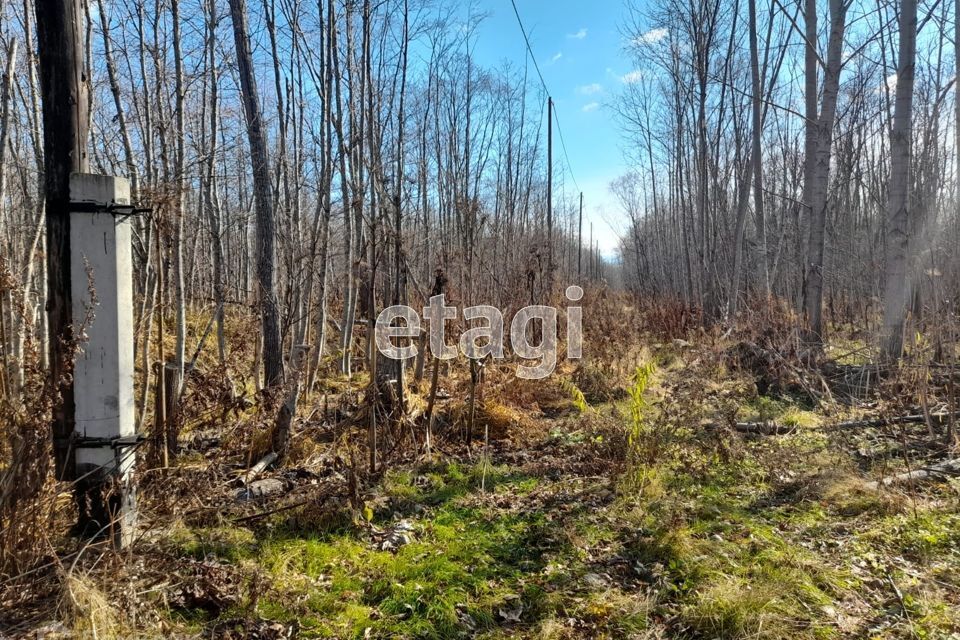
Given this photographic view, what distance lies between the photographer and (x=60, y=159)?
7.88 feet

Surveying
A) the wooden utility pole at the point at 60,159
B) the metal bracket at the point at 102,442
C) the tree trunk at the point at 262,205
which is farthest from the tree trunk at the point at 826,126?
the wooden utility pole at the point at 60,159

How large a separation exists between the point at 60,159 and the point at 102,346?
93cm

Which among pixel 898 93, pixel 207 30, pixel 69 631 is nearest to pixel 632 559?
pixel 69 631

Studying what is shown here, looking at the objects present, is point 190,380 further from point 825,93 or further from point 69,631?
point 825,93

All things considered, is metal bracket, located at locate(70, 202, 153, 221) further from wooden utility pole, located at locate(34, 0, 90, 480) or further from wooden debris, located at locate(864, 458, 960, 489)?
wooden debris, located at locate(864, 458, 960, 489)

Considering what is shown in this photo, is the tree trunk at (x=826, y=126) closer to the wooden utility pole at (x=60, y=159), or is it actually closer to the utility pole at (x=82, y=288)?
the utility pole at (x=82, y=288)

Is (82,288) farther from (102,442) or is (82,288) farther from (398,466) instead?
(398,466)

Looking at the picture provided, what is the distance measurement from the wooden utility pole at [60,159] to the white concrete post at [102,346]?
0.14ft

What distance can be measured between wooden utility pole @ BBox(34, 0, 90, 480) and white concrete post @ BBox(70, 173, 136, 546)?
0.04 m

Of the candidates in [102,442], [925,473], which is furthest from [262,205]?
[925,473]

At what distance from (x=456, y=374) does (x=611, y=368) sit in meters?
2.50

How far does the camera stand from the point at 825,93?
23.1ft

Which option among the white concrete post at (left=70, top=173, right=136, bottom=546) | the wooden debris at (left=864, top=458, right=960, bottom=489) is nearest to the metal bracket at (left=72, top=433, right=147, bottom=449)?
the white concrete post at (left=70, top=173, right=136, bottom=546)

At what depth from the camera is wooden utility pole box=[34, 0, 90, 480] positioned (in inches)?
92.9
